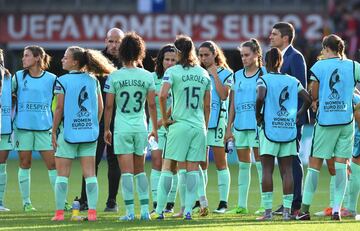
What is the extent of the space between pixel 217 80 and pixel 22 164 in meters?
2.75

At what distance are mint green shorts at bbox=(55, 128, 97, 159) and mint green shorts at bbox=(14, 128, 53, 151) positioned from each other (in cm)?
195

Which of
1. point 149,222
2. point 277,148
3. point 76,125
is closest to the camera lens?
point 149,222

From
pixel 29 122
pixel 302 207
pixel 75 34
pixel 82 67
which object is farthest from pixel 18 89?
pixel 75 34

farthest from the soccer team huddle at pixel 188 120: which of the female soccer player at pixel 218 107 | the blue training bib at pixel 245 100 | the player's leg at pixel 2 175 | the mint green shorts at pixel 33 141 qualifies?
the player's leg at pixel 2 175

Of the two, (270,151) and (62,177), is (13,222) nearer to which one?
(62,177)

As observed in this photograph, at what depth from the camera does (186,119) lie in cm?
1310

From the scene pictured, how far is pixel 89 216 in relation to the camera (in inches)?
516

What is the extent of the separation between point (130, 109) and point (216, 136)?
2.18 meters

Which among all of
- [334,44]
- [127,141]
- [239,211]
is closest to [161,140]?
[239,211]

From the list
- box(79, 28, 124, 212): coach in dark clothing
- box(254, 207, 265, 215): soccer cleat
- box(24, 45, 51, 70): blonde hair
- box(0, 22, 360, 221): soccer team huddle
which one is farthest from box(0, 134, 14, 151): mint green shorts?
box(254, 207, 265, 215): soccer cleat

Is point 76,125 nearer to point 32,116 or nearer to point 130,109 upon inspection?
point 130,109

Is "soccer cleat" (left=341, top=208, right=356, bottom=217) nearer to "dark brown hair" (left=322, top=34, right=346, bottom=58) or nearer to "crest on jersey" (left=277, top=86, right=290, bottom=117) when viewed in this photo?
"crest on jersey" (left=277, top=86, right=290, bottom=117)

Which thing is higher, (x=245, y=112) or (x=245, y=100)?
(x=245, y=100)

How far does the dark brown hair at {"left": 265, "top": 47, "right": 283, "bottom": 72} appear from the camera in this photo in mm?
13211
